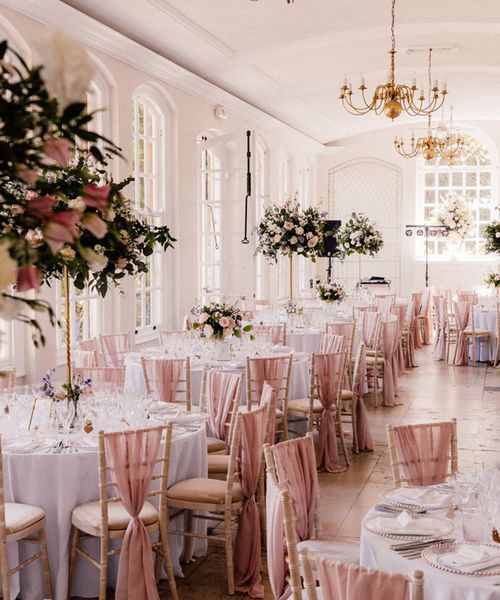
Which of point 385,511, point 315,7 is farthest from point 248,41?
point 385,511

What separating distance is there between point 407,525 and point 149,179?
7.29 metres

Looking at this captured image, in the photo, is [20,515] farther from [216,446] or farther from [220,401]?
[220,401]

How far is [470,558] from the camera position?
2957 millimetres

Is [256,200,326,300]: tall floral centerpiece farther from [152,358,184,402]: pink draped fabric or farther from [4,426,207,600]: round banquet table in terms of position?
[4,426,207,600]: round banquet table

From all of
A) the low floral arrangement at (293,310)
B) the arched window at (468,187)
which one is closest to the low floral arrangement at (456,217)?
the arched window at (468,187)

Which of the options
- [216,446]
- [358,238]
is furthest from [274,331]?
[358,238]

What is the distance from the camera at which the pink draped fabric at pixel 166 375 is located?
659 cm

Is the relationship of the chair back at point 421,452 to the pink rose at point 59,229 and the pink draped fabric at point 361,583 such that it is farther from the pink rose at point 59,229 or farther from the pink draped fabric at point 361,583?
the pink rose at point 59,229

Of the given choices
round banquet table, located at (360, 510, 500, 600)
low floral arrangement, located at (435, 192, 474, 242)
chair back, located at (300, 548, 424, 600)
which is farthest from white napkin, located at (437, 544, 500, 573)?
low floral arrangement, located at (435, 192, 474, 242)

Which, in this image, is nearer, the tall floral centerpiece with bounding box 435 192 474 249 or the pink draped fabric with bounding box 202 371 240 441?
the pink draped fabric with bounding box 202 371 240 441

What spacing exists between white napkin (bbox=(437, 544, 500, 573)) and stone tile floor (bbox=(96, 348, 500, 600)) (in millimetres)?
1781

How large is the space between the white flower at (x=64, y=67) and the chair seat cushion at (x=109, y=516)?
10.7ft

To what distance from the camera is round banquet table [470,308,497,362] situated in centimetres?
1299

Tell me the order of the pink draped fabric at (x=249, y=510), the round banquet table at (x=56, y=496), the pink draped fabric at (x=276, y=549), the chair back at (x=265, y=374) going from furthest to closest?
the chair back at (x=265, y=374), the pink draped fabric at (x=249, y=510), the round banquet table at (x=56, y=496), the pink draped fabric at (x=276, y=549)
